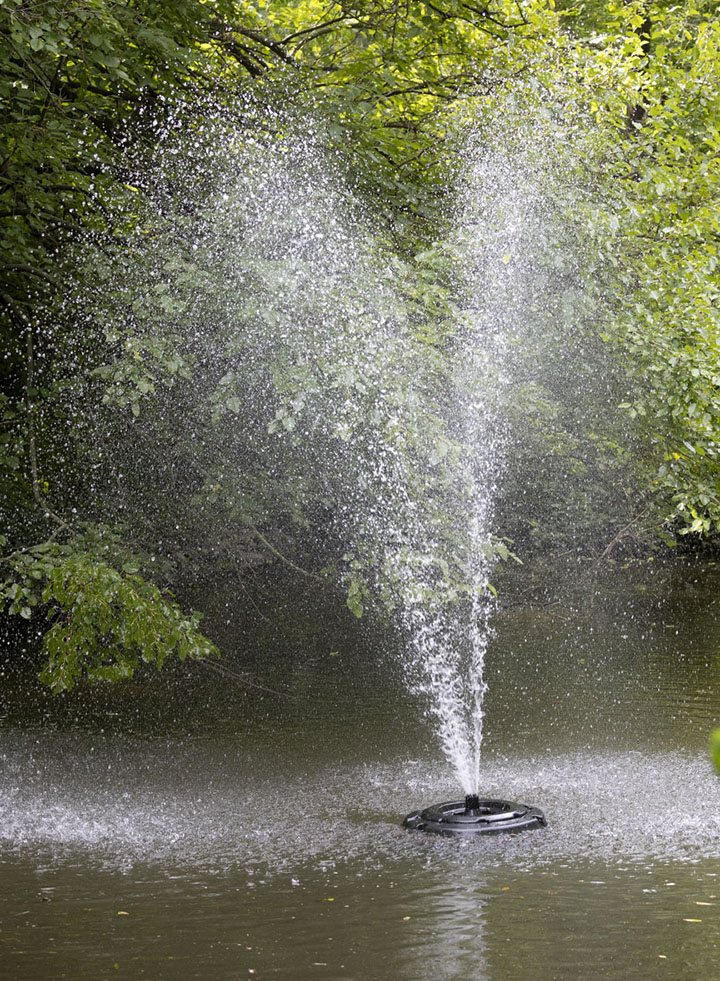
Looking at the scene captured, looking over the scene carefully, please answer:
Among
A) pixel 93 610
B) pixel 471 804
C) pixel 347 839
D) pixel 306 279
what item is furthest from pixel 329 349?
pixel 347 839

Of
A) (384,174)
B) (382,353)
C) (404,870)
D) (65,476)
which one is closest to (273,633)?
(65,476)

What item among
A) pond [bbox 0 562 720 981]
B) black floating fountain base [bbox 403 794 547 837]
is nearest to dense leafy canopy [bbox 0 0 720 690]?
pond [bbox 0 562 720 981]

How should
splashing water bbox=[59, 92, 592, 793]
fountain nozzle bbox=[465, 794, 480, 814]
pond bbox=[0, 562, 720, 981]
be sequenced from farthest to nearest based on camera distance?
1. splashing water bbox=[59, 92, 592, 793]
2. fountain nozzle bbox=[465, 794, 480, 814]
3. pond bbox=[0, 562, 720, 981]

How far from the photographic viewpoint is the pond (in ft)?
17.3

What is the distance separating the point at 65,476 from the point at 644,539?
8.65 metres

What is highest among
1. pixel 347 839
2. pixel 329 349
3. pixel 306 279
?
pixel 306 279

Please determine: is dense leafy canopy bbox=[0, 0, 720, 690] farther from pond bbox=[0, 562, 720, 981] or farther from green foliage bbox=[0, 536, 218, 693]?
pond bbox=[0, 562, 720, 981]

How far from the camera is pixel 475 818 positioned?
6996 mm

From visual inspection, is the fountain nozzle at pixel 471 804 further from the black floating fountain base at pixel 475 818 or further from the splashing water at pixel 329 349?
the splashing water at pixel 329 349

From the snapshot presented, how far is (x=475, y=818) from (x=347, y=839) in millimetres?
706

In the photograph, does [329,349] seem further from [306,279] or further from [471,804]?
[471,804]

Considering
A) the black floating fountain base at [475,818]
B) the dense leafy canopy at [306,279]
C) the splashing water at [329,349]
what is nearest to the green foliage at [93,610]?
the dense leafy canopy at [306,279]

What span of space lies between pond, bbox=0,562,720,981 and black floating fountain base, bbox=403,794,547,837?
0.09 m

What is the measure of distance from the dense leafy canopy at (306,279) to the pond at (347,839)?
3.29ft
